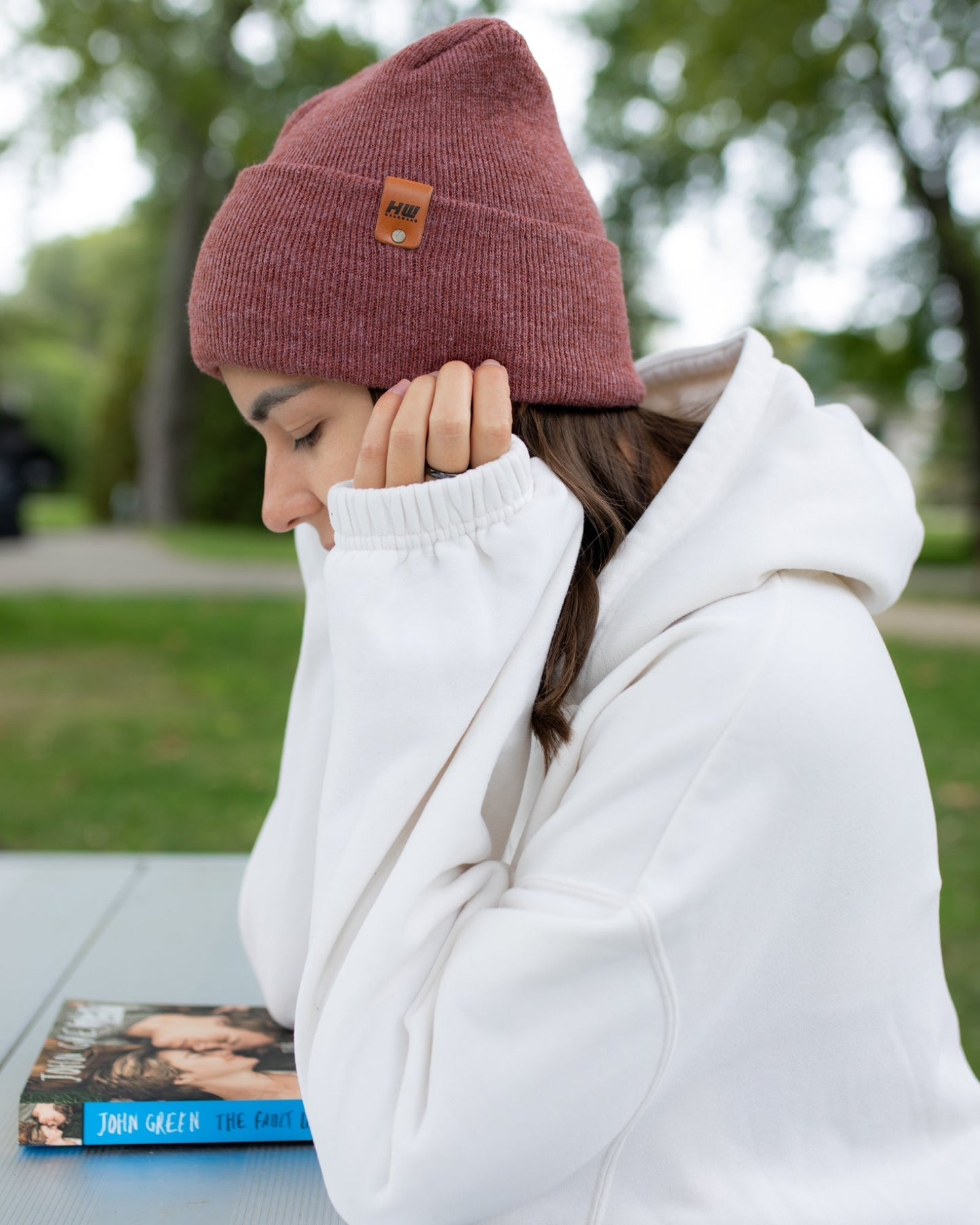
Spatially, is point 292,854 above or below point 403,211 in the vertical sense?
below

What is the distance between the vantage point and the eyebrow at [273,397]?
4.29 feet

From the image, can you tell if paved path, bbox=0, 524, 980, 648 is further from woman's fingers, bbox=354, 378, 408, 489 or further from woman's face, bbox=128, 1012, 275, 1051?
woman's fingers, bbox=354, 378, 408, 489

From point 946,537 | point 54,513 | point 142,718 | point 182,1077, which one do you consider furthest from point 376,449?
point 54,513

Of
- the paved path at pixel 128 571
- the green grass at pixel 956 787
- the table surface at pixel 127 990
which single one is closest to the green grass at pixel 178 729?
the green grass at pixel 956 787

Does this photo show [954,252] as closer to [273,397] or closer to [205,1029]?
[273,397]

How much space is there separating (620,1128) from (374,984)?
0.24 meters

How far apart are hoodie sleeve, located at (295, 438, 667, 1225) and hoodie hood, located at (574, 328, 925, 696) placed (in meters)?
0.08

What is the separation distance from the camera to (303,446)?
4.37ft

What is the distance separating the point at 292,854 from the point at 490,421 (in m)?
0.61

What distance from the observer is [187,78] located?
9.12m

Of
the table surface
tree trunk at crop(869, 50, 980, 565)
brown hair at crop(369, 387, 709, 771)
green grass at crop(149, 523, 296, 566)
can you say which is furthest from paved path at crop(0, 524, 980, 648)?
brown hair at crop(369, 387, 709, 771)

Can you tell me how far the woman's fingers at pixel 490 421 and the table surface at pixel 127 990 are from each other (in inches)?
30.9

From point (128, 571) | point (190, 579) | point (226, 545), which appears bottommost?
point (226, 545)

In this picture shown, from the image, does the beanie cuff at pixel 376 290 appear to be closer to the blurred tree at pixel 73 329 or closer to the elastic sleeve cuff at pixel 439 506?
the elastic sleeve cuff at pixel 439 506
